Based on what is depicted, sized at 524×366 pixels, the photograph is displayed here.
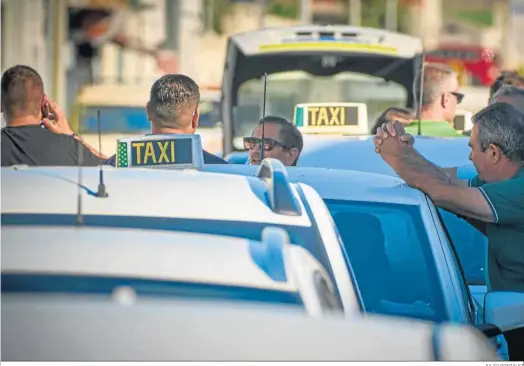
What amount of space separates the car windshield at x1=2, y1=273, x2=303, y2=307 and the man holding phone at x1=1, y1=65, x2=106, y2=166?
252 cm

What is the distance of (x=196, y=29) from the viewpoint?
42.2 metres

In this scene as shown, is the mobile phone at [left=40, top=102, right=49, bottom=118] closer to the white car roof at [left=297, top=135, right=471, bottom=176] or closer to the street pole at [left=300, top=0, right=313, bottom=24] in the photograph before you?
the white car roof at [left=297, top=135, right=471, bottom=176]

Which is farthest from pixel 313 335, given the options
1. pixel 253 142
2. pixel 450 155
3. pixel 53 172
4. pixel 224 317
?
pixel 450 155

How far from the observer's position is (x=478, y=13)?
55.6 meters

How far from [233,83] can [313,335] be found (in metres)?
9.66

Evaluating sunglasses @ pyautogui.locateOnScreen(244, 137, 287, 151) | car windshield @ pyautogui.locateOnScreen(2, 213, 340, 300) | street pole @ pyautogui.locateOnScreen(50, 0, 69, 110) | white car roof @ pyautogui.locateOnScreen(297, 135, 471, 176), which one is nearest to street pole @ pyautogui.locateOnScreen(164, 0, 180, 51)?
street pole @ pyautogui.locateOnScreen(50, 0, 69, 110)

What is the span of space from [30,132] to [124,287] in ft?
9.18

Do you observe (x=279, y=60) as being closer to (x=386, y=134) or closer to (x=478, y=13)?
(x=386, y=134)

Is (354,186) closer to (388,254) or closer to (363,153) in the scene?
(388,254)

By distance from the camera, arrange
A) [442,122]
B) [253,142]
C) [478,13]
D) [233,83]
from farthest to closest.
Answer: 1. [478,13]
2. [233,83]
3. [442,122]
4. [253,142]

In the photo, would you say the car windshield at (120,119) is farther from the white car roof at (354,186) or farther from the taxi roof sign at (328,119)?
the white car roof at (354,186)

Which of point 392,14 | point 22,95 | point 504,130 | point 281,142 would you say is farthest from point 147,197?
point 392,14

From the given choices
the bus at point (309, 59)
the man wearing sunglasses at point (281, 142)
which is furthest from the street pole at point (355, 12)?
the man wearing sunglasses at point (281, 142)

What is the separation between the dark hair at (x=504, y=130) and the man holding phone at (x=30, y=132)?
1.55 meters
